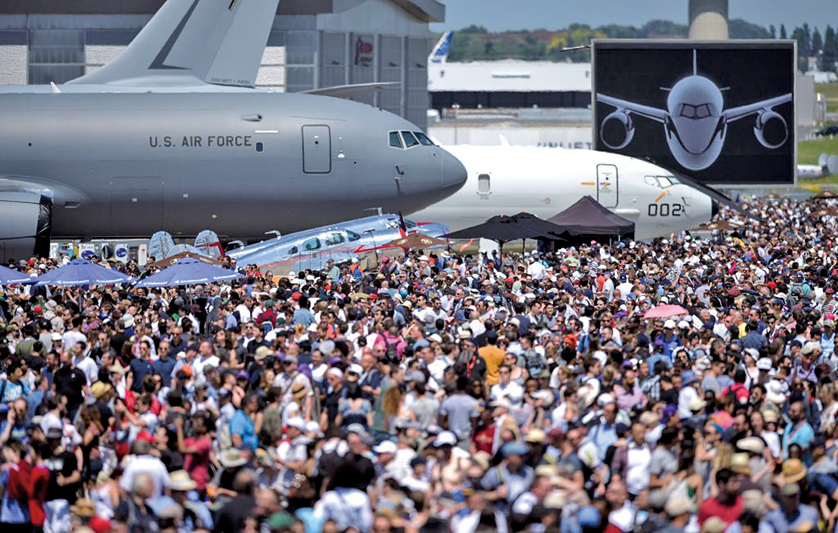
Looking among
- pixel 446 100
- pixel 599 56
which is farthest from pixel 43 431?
pixel 446 100

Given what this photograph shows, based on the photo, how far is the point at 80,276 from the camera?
2614cm

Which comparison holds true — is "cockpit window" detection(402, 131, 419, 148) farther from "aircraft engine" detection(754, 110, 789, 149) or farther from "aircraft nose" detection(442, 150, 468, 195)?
"aircraft engine" detection(754, 110, 789, 149)

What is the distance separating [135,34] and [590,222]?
82.4 feet

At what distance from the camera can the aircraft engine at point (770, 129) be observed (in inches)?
2243

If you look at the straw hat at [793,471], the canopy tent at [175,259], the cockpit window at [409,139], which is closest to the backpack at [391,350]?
the straw hat at [793,471]

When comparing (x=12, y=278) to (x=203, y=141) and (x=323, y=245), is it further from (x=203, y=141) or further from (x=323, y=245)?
(x=323, y=245)

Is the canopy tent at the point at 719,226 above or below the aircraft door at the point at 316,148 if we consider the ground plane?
below

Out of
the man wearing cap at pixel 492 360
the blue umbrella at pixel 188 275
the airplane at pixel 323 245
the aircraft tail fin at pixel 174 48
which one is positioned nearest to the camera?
the man wearing cap at pixel 492 360

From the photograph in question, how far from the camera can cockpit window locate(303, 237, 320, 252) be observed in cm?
3353

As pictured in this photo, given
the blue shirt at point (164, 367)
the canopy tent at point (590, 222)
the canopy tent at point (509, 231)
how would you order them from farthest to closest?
the canopy tent at point (590, 222)
the canopy tent at point (509, 231)
the blue shirt at point (164, 367)

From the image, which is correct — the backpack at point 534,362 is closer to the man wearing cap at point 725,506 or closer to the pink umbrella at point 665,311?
the pink umbrella at point 665,311

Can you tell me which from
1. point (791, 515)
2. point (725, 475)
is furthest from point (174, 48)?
point (791, 515)

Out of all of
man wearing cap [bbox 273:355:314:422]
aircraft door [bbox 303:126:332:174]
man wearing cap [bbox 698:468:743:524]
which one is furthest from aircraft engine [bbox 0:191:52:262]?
man wearing cap [bbox 698:468:743:524]

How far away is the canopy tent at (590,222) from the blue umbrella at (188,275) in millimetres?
13264
